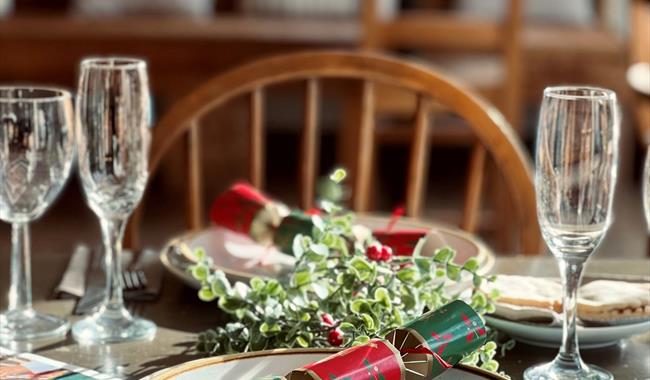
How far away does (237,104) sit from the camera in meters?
3.87

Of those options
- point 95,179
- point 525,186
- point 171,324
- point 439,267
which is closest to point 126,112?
point 95,179

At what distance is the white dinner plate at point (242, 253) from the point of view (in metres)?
1.10

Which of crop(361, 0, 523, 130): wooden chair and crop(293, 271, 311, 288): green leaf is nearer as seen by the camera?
crop(293, 271, 311, 288): green leaf

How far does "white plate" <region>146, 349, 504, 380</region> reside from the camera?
0.75m

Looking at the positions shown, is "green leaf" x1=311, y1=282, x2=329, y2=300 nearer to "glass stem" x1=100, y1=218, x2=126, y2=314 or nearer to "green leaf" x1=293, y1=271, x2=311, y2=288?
"green leaf" x1=293, y1=271, x2=311, y2=288

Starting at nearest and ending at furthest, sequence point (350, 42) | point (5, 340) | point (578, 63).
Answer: point (5, 340) < point (350, 42) < point (578, 63)

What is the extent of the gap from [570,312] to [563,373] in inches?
1.8

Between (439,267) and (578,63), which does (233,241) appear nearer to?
(439,267)

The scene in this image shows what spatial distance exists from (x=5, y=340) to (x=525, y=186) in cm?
72

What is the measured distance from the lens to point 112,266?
99 cm

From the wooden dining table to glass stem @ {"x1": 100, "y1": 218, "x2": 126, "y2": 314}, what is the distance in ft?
0.15

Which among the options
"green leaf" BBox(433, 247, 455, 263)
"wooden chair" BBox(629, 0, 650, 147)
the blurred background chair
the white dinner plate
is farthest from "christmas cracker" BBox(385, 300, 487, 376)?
"wooden chair" BBox(629, 0, 650, 147)

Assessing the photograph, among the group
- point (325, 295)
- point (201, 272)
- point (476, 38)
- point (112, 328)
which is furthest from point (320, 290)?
point (476, 38)

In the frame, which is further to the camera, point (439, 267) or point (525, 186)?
point (525, 186)
